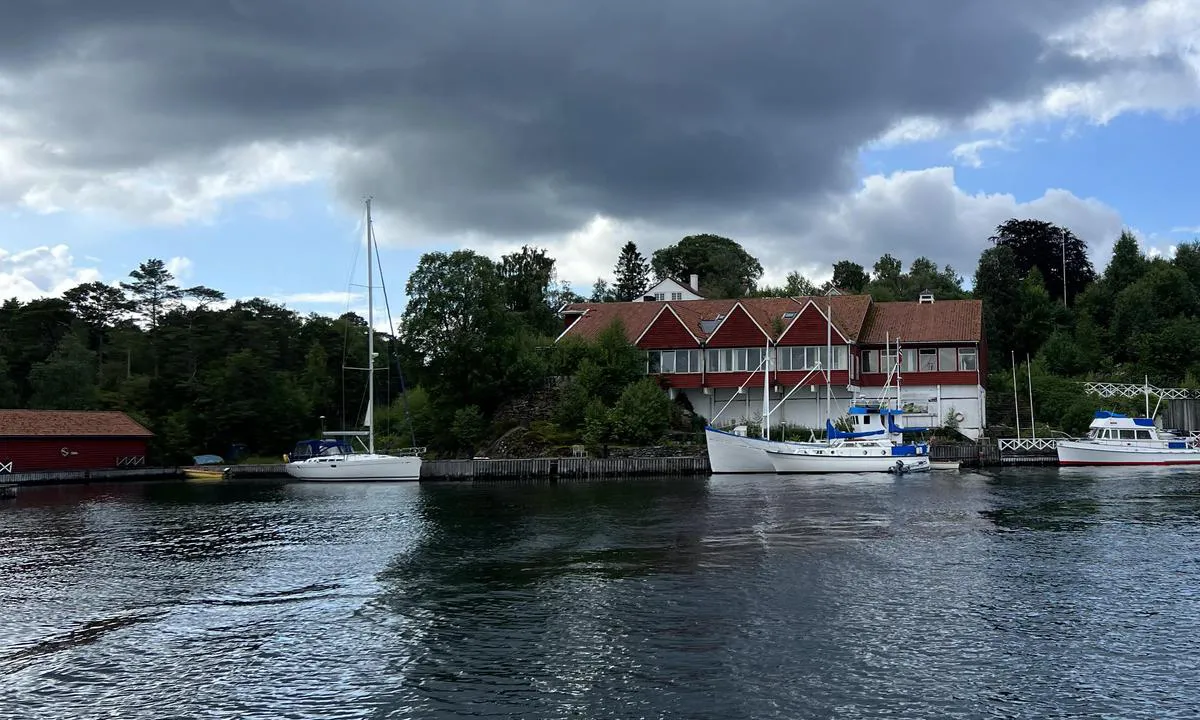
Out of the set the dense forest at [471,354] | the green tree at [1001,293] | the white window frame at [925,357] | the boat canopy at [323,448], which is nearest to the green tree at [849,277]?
the dense forest at [471,354]

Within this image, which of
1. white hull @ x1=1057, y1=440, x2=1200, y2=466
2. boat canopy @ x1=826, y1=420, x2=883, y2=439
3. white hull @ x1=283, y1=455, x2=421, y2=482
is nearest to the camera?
white hull @ x1=1057, y1=440, x2=1200, y2=466

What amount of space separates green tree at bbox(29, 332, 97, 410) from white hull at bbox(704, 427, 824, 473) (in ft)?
175

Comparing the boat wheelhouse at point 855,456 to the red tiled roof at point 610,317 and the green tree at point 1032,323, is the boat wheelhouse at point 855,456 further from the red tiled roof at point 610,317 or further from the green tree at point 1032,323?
the green tree at point 1032,323

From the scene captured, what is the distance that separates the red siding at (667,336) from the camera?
70750 millimetres

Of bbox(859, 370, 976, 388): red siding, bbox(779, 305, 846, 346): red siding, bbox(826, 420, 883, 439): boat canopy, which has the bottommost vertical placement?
bbox(826, 420, 883, 439): boat canopy

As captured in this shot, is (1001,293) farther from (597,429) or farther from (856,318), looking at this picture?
(597,429)

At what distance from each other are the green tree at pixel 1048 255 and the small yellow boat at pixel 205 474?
263ft

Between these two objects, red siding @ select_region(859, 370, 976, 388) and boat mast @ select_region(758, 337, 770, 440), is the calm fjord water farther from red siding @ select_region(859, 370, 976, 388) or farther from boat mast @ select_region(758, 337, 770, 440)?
red siding @ select_region(859, 370, 976, 388)

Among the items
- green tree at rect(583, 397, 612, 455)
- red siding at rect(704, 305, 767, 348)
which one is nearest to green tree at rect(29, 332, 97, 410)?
green tree at rect(583, 397, 612, 455)

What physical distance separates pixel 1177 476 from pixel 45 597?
172 ft

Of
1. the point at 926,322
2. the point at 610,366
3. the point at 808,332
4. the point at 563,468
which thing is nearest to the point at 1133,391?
the point at 926,322

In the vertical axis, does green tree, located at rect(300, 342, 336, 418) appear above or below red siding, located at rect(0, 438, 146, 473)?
above

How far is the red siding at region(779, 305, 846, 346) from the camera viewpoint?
6794 cm

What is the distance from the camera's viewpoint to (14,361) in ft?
302
